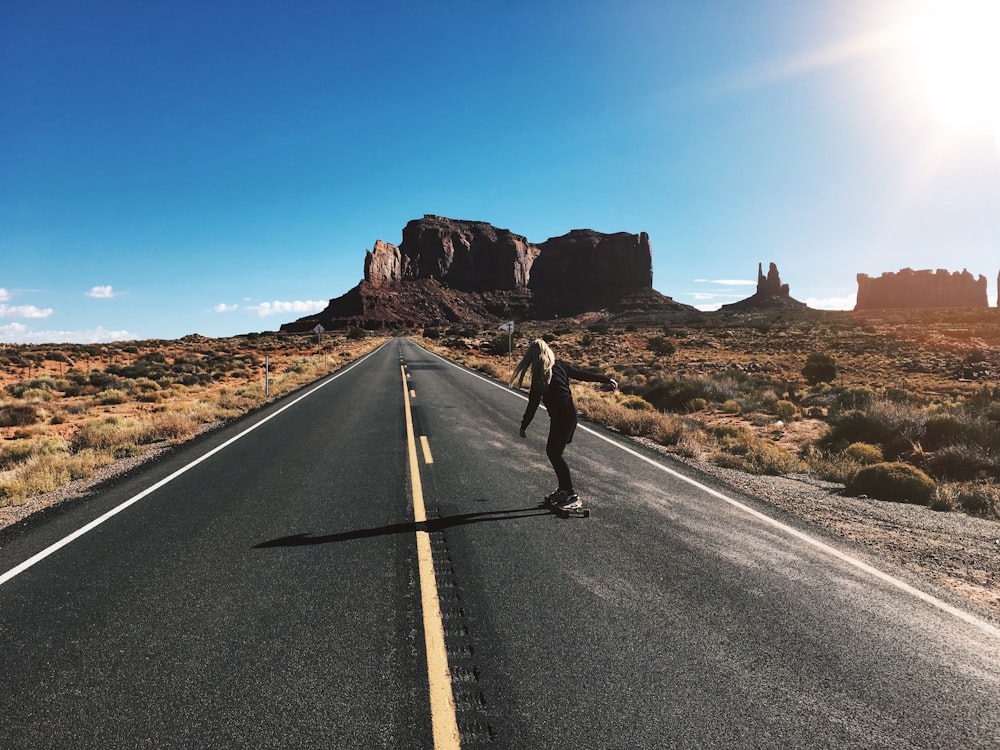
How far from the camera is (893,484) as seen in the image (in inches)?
308

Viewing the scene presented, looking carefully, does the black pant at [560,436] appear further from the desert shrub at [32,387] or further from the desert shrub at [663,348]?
the desert shrub at [663,348]

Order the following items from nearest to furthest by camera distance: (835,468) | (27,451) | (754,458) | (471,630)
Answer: (471,630)
(835,468)
(754,458)
(27,451)

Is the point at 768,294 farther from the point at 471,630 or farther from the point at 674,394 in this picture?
the point at 471,630

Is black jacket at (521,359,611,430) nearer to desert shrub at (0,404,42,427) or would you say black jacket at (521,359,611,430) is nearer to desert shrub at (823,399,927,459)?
desert shrub at (823,399,927,459)

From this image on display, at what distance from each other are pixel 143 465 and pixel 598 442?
27.9ft

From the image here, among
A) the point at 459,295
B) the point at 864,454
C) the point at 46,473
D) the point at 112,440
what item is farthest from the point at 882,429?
the point at 459,295

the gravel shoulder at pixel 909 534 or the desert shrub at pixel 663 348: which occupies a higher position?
the desert shrub at pixel 663 348

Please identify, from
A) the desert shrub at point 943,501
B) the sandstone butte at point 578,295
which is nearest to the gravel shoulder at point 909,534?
the desert shrub at point 943,501

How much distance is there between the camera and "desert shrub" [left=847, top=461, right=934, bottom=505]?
767 cm

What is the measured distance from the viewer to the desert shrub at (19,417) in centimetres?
1639

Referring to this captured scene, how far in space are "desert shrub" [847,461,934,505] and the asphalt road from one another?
2.78 m

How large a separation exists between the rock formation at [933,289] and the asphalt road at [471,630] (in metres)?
195

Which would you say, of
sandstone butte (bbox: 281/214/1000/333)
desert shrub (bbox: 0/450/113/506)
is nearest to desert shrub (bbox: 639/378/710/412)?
desert shrub (bbox: 0/450/113/506)

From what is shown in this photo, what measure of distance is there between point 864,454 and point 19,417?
77.4 ft
